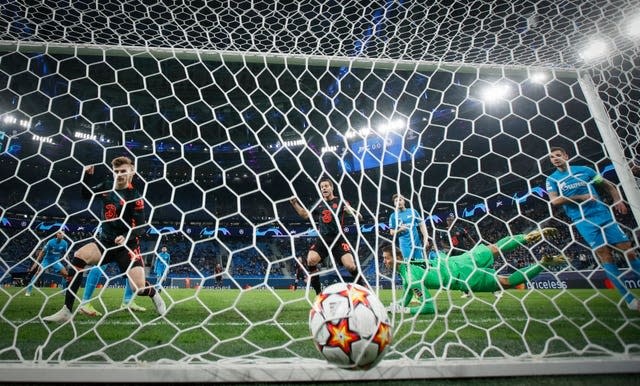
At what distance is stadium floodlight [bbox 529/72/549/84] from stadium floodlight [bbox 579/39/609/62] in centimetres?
41

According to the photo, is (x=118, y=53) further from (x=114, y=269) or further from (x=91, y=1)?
(x=114, y=269)

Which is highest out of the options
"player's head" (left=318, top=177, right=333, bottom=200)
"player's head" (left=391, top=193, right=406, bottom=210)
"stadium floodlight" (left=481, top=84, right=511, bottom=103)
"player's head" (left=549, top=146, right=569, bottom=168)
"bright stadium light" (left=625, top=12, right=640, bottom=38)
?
"bright stadium light" (left=625, top=12, right=640, bottom=38)

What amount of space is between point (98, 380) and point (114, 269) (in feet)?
64.7

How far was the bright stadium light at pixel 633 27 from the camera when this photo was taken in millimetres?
3126

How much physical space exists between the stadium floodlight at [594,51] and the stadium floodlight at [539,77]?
1.36 feet

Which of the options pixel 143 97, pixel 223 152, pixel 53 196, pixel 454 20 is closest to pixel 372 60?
pixel 454 20

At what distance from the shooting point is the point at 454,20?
3.21 metres

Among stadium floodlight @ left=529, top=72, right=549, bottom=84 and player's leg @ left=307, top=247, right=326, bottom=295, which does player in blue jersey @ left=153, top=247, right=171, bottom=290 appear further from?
stadium floodlight @ left=529, top=72, right=549, bottom=84

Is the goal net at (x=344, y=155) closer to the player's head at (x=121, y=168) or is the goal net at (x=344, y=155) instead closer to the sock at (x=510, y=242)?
the sock at (x=510, y=242)

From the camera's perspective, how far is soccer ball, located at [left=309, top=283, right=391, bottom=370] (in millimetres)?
1579

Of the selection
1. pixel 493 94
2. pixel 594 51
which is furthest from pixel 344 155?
pixel 594 51

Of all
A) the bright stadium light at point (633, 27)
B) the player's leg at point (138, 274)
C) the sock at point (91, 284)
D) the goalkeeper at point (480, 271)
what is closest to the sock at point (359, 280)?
the goalkeeper at point (480, 271)

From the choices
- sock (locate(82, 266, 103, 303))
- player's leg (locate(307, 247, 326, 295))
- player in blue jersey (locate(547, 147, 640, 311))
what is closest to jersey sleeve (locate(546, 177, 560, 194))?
player in blue jersey (locate(547, 147, 640, 311))

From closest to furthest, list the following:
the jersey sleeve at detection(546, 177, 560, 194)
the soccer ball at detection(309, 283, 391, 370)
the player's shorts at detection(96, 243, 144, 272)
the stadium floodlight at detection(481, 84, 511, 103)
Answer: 1. the soccer ball at detection(309, 283, 391, 370)
2. the player's shorts at detection(96, 243, 144, 272)
3. the jersey sleeve at detection(546, 177, 560, 194)
4. the stadium floodlight at detection(481, 84, 511, 103)
